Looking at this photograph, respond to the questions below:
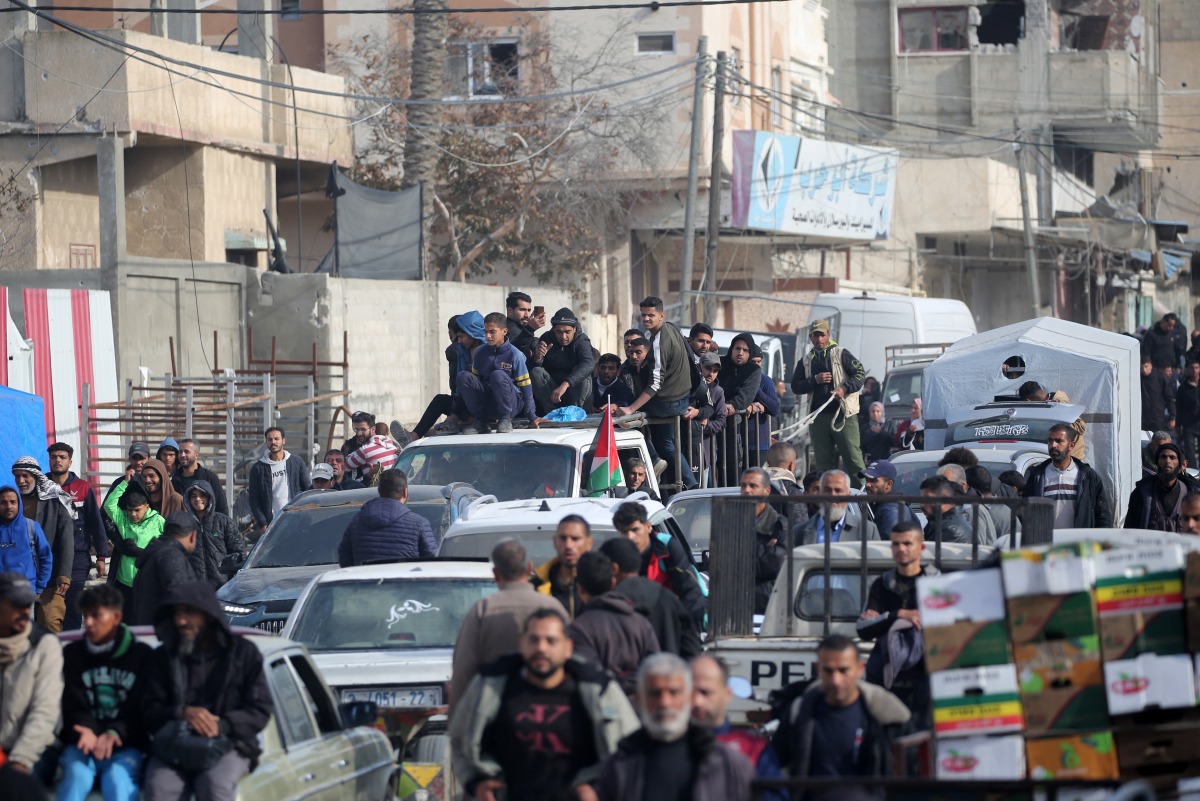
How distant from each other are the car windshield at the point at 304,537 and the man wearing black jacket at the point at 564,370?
303 cm

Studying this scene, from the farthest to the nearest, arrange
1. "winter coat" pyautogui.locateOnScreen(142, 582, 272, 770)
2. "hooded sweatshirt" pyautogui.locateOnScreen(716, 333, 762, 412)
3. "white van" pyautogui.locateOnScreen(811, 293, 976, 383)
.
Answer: "white van" pyautogui.locateOnScreen(811, 293, 976, 383)
"hooded sweatshirt" pyautogui.locateOnScreen(716, 333, 762, 412)
"winter coat" pyautogui.locateOnScreen(142, 582, 272, 770)

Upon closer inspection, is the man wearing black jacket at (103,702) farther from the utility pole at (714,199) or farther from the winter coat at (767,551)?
the utility pole at (714,199)

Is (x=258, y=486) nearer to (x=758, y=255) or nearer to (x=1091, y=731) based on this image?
(x=1091, y=731)

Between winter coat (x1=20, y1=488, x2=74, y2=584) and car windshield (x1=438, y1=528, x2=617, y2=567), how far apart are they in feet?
10.8

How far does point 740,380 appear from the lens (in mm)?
17141

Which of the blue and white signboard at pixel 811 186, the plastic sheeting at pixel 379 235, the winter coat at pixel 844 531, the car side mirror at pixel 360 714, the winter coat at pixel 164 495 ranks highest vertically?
the blue and white signboard at pixel 811 186

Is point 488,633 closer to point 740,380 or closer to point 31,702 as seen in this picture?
point 31,702

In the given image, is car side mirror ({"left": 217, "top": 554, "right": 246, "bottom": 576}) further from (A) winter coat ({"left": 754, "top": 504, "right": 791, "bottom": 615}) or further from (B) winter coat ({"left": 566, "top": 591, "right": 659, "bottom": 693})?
(B) winter coat ({"left": 566, "top": 591, "right": 659, "bottom": 693})

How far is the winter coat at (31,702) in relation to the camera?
6.83 metres

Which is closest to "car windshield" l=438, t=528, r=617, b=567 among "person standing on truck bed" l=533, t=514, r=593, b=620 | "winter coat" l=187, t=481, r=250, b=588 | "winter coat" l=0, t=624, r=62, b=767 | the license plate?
the license plate

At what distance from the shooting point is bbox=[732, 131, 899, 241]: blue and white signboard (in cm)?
3356

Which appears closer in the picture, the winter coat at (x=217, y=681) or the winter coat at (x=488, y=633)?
the winter coat at (x=217, y=681)

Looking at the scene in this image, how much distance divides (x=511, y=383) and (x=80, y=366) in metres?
9.27

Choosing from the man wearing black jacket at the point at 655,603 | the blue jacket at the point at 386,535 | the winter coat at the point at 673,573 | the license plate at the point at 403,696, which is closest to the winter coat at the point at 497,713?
the man wearing black jacket at the point at 655,603
